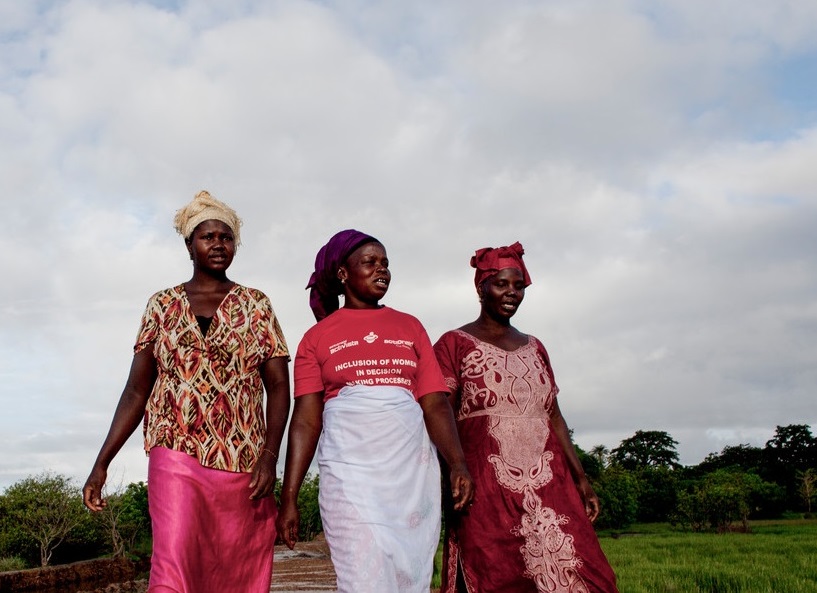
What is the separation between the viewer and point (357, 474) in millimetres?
3205

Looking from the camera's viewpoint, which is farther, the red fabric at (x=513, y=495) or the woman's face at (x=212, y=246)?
the red fabric at (x=513, y=495)

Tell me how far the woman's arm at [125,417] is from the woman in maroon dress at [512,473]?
59.0 inches

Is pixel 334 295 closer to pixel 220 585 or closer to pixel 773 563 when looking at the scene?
pixel 220 585

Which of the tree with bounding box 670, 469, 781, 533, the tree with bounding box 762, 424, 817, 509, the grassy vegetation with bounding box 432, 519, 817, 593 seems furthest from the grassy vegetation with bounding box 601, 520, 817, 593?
the tree with bounding box 762, 424, 817, 509

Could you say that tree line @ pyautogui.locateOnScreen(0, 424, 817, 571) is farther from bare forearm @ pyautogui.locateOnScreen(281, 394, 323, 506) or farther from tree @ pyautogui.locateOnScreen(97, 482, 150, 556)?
bare forearm @ pyautogui.locateOnScreen(281, 394, 323, 506)

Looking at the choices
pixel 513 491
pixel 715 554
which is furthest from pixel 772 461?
pixel 513 491

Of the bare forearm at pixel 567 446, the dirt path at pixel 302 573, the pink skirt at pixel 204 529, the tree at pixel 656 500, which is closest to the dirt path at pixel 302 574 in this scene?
the dirt path at pixel 302 573

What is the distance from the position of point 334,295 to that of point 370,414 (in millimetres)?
813

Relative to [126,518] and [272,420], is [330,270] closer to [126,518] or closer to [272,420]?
[272,420]

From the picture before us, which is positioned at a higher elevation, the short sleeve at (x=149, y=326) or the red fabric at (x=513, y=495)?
the short sleeve at (x=149, y=326)

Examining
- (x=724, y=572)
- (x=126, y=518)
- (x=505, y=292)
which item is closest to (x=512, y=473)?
(x=505, y=292)

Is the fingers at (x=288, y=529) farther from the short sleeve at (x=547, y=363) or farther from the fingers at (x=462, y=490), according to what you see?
the short sleeve at (x=547, y=363)

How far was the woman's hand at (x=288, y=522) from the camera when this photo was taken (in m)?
3.26

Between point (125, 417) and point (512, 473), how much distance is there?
72.6 inches
